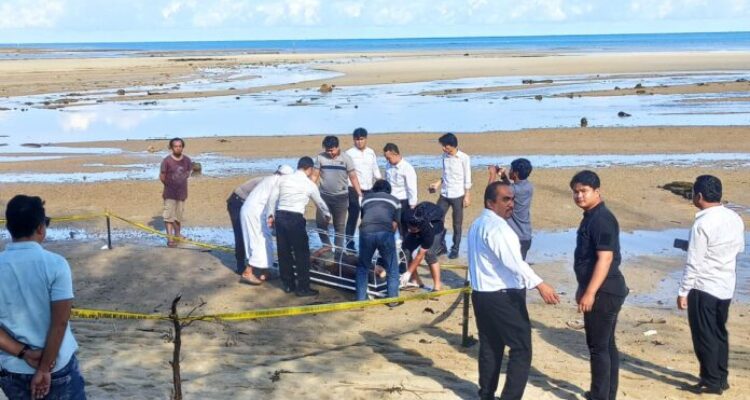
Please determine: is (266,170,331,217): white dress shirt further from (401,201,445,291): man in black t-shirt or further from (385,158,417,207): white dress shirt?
(385,158,417,207): white dress shirt

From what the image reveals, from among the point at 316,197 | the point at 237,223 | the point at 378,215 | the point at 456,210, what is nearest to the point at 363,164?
the point at 456,210

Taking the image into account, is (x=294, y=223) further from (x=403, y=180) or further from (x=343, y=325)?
(x=403, y=180)

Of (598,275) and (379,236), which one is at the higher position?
(598,275)

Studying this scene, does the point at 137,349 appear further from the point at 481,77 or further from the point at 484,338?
the point at 481,77

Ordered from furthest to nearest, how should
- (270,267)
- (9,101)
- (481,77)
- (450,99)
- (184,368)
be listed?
1. (481,77)
2. (9,101)
3. (450,99)
4. (270,267)
5. (184,368)

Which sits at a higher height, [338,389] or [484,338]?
[484,338]

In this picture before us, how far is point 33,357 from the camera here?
14.4ft

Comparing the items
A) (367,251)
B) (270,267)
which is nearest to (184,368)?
(367,251)

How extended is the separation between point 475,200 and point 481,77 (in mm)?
40704

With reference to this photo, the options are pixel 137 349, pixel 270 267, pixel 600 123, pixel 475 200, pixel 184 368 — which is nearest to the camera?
pixel 184 368

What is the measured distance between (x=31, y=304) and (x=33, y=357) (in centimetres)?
27

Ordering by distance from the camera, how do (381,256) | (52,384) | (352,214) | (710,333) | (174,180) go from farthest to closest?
(174,180) < (352,214) < (381,256) < (710,333) < (52,384)

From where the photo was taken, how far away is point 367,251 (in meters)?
8.90

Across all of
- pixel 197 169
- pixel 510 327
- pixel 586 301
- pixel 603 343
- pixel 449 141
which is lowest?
pixel 197 169
